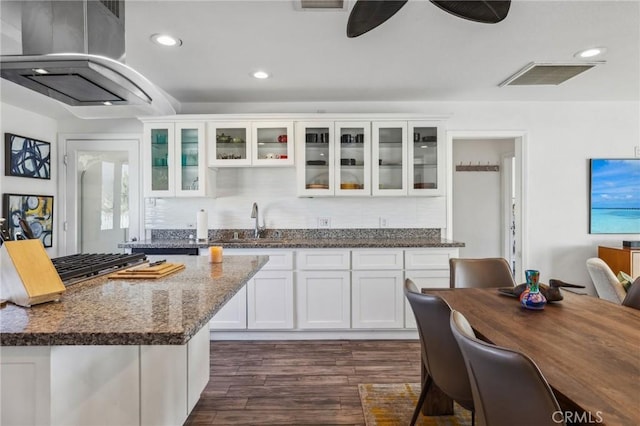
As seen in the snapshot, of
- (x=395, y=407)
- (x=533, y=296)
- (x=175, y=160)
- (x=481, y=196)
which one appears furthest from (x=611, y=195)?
(x=175, y=160)

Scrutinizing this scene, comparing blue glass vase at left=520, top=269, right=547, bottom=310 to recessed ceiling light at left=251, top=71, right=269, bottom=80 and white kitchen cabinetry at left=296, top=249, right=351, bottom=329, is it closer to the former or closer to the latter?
white kitchen cabinetry at left=296, top=249, right=351, bottom=329

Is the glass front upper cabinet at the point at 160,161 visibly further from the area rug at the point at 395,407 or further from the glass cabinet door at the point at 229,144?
the area rug at the point at 395,407

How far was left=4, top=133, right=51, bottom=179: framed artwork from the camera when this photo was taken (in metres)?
3.38

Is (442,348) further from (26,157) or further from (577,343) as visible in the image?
(26,157)

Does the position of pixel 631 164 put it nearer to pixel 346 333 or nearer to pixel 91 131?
pixel 346 333

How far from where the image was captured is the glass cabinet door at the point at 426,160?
358 centimetres

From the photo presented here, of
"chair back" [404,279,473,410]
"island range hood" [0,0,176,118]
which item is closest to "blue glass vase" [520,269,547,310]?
"chair back" [404,279,473,410]

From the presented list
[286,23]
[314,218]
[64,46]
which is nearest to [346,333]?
[314,218]

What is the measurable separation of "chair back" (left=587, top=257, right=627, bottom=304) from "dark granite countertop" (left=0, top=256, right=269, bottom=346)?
2.53 metres

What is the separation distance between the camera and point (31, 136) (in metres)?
3.65

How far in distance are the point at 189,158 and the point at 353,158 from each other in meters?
1.72

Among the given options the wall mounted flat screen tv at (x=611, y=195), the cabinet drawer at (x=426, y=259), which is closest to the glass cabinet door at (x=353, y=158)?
the cabinet drawer at (x=426, y=259)

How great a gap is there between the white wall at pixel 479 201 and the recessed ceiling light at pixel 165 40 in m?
4.21

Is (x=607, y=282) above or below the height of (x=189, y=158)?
below
